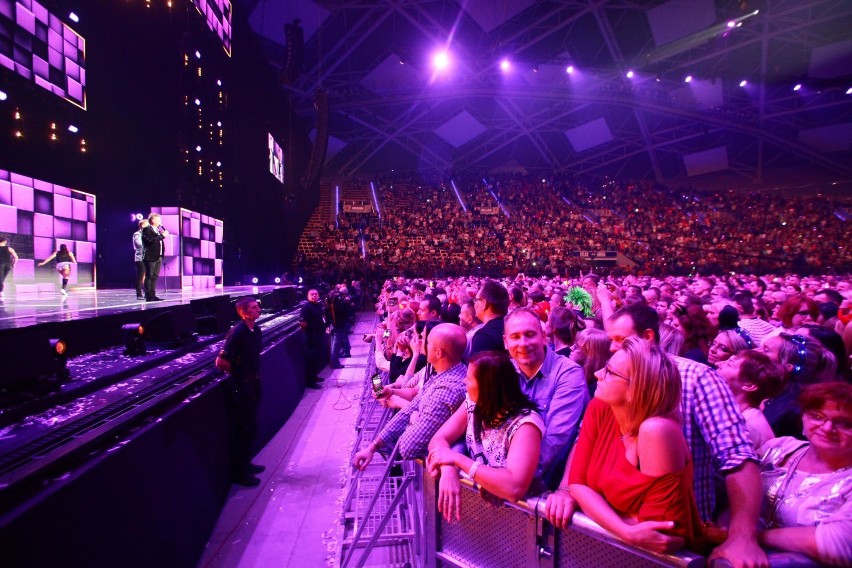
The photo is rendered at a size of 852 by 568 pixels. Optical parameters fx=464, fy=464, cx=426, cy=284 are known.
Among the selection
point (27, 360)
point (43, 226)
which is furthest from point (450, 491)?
point (43, 226)

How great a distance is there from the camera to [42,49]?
727cm

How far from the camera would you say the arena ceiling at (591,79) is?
52.3 ft

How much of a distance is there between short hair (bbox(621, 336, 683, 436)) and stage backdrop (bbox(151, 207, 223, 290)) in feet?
33.5

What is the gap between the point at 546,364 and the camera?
213 centimetres

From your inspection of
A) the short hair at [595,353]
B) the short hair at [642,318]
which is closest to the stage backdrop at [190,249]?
the short hair at [595,353]

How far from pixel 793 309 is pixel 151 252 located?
8303 mm

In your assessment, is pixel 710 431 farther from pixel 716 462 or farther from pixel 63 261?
pixel 63 261

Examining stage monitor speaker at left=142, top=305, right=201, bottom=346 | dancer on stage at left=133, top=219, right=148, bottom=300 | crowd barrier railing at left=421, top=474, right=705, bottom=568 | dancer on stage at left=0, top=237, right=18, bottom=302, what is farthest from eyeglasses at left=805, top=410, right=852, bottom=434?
dancer on stage at left=0, top=237, right=18, bottom=302

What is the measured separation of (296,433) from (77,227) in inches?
262

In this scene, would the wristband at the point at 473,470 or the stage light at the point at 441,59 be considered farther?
the stage light at the point at 441,59

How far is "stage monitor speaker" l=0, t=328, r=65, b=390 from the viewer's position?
8.38ft

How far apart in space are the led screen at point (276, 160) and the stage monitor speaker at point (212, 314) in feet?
36.7

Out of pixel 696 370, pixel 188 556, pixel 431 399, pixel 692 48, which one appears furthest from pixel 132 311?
pixel 692 48

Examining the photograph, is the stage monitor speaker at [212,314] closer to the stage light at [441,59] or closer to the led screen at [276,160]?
the led screen at [276,160]
